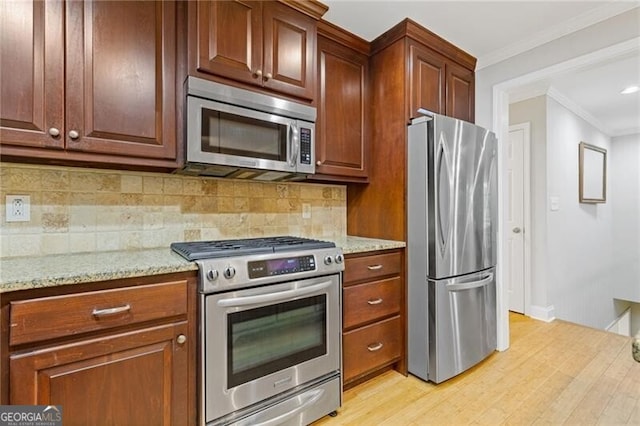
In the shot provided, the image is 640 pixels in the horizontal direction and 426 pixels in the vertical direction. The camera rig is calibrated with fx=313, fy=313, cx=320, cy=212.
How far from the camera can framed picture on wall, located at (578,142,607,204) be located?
3.87 metres

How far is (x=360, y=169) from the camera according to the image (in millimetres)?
2311

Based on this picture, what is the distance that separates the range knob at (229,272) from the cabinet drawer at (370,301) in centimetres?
Result: 75

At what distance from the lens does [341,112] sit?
86.8 inches

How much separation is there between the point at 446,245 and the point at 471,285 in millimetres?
383

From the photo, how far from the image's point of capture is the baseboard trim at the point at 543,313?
3158 mm

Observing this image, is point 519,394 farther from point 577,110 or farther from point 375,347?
point 577,110

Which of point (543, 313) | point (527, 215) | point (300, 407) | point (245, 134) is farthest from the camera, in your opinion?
point (527, 215)

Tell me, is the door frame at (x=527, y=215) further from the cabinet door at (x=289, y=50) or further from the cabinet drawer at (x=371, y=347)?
the cabinet door at (x=289, y=50)

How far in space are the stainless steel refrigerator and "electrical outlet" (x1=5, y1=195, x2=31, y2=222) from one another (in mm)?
2055

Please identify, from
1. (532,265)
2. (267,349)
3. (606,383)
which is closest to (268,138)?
(267,349)

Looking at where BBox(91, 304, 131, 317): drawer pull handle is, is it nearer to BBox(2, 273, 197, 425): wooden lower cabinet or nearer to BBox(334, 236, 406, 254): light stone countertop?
BBox(2, 273, 197, 425): wooden lower cabinet

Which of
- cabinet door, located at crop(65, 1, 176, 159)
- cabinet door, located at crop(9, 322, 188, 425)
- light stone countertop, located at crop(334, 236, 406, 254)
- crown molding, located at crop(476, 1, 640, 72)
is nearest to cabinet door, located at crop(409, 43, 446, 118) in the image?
crown molding, located at crop(476, 1, 640, 72)

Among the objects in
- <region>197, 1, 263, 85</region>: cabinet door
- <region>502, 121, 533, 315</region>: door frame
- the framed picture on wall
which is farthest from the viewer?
the framed picture on wall

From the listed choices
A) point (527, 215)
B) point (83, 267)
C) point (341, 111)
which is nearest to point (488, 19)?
point (341, 111)
